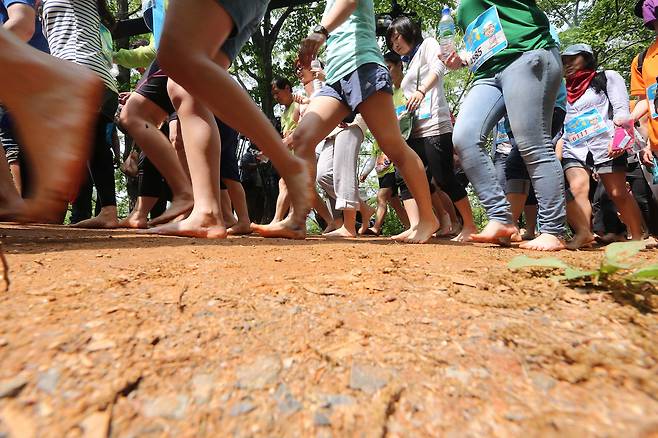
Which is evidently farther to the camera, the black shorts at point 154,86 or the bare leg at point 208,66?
the black shorts at point 154,86

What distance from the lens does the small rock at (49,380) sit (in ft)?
1.81

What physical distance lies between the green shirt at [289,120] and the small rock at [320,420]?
495 cm

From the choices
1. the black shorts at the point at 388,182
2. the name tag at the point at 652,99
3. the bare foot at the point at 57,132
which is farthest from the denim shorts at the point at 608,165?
the bare foot at the point at 57,132

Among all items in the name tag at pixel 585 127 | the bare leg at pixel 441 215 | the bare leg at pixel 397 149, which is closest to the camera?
the bare leg at pixel 397 149

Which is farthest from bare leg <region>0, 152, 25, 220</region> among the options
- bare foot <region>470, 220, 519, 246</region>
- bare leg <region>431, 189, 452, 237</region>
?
bare leg <region>431, 189, 452, 237</region>

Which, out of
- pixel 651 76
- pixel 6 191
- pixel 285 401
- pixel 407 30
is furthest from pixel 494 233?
pixel 6 191

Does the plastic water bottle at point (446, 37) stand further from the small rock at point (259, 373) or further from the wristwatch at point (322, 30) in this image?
the small rock at point (259, 373)

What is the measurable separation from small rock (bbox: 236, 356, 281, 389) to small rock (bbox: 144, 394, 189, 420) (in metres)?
0.08

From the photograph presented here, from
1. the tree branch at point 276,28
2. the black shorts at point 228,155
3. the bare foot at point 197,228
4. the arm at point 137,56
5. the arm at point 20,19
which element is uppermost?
the tree branch at point 276,28

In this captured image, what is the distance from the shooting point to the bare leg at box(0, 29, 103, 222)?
4.27ft

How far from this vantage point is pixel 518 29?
2441mm

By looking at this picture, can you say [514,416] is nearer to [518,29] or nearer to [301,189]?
[301,189]

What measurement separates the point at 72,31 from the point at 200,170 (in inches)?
71.3

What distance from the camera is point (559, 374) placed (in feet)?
1.97
